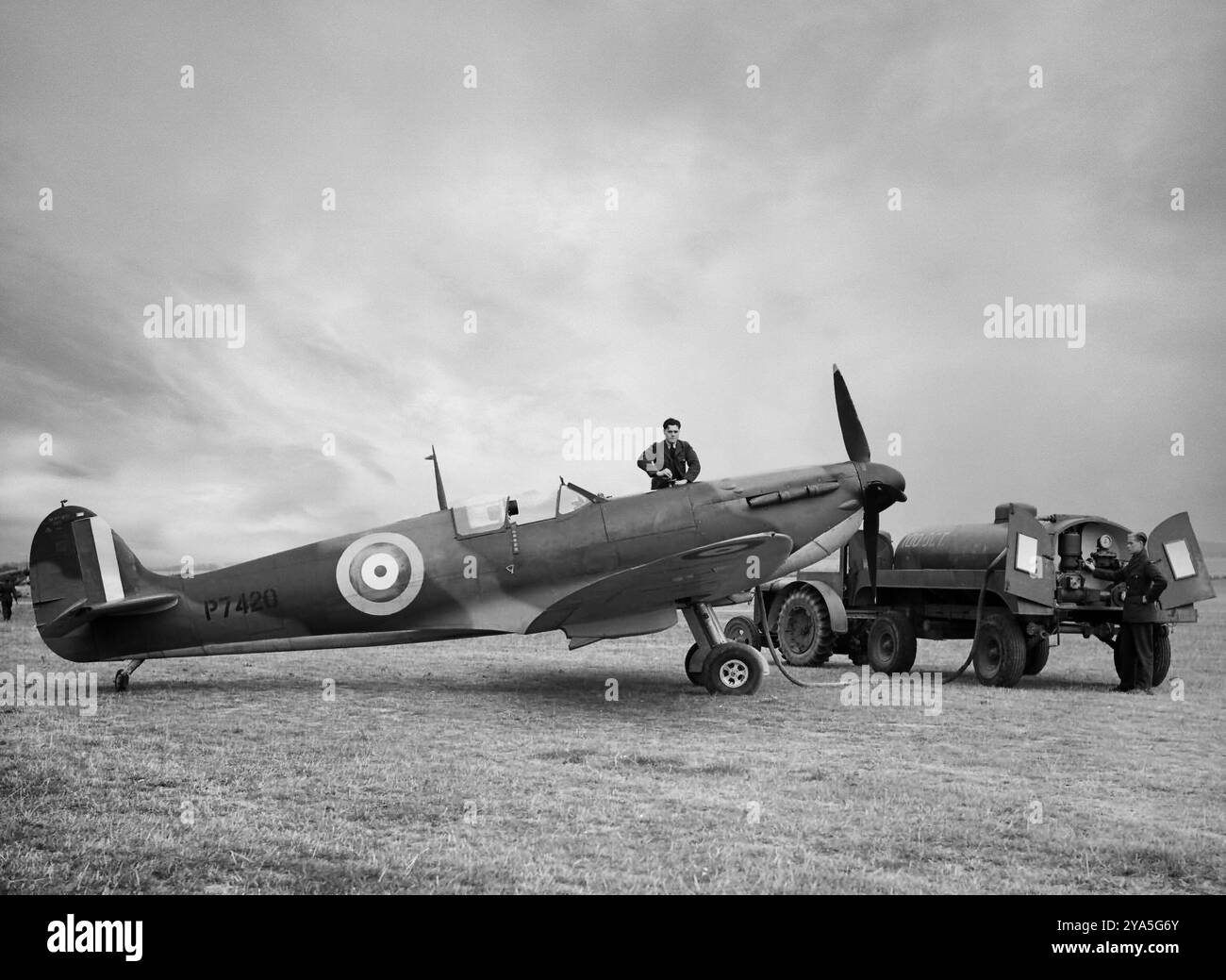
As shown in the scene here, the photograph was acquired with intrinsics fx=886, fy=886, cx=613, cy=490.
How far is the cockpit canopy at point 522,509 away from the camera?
9.25m

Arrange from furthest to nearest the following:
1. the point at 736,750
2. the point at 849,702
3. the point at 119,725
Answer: the point at 849,702 → the point at 119,725 → the point at 736,750

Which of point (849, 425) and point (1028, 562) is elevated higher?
point (849, 425)

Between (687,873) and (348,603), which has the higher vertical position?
(348,603)

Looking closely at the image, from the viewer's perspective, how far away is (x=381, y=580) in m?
9.14

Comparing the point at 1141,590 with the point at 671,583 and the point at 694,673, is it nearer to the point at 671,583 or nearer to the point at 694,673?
the point at 694,673

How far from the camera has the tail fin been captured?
9062 millimetres

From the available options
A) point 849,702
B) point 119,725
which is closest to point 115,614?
point 119,725

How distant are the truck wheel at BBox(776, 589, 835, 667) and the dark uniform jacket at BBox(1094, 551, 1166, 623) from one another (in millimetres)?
4101

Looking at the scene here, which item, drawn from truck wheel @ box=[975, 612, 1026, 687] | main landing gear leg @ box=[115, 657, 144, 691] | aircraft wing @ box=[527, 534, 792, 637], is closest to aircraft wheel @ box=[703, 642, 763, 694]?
aircraft wing @ box=[527, 534, 792, 637]

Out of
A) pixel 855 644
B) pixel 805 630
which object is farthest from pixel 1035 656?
pixel 805 630

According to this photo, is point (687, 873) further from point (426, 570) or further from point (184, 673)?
point (184, 673)

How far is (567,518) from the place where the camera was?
30.3 ft

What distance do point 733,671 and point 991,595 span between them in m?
4.37

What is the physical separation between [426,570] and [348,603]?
850mm
